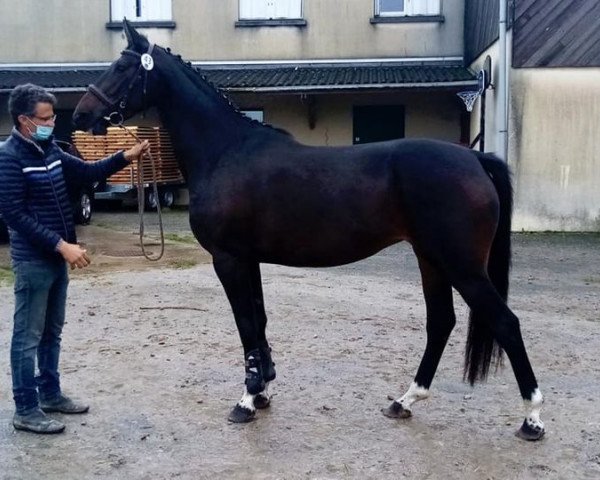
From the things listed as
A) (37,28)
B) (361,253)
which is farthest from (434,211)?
(37,28)

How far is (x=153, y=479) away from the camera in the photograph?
320 centimetres

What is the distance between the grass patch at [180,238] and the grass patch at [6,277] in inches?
121

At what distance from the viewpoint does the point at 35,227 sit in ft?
11.7

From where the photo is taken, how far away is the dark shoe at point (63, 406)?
4.01 meters

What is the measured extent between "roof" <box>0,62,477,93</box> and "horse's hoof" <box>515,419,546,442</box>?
1096 centimetres

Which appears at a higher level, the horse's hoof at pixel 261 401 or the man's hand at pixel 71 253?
the man's hand at pixel 71 253

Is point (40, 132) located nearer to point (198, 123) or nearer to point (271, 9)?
point (198, 123)

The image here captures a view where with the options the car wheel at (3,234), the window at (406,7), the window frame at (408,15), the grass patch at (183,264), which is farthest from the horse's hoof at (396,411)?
the window at (406,7)

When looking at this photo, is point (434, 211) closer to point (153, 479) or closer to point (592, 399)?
point (592, 399)

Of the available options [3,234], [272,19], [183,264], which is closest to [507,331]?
[183,264]

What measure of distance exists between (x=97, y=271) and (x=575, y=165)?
7.81 meters

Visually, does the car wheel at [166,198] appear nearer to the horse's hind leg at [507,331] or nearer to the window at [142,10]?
the window at [142,10]

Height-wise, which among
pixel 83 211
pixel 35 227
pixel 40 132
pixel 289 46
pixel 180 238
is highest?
pixel 289 46

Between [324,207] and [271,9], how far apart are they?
13.8 metres
